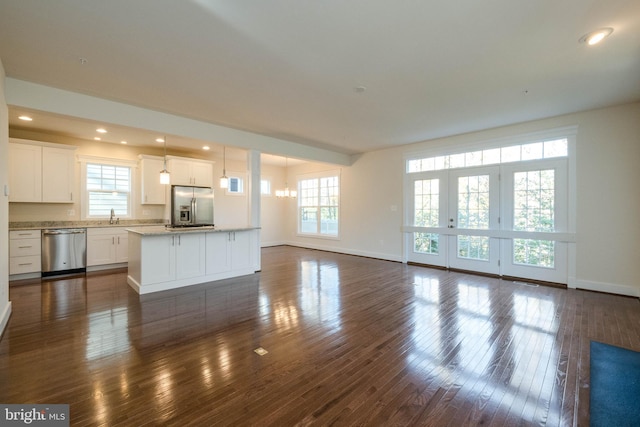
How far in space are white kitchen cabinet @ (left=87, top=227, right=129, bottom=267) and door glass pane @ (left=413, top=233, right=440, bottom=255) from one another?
6751 millimetres

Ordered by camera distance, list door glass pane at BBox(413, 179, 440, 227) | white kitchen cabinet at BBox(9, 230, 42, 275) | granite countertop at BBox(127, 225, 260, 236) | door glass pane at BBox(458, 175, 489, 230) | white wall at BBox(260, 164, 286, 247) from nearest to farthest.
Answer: granite countertop at BBox(127, 225, 260, 236), white kitchen cabinet at BBox(9, 230, 42, 275), door glass pane at BBox(458, 175, 489, 230), door glass pane at BBox(413, 179, 440, 227), white wall at BBox(260, 164, 286, 247)

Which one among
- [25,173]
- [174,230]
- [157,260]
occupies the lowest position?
[157,260]

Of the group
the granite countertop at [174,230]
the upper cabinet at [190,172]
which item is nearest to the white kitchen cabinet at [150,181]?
the upper cabinet at [190,172]

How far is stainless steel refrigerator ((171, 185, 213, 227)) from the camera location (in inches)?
259

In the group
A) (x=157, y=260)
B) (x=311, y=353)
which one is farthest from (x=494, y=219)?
(x=157, y=260)

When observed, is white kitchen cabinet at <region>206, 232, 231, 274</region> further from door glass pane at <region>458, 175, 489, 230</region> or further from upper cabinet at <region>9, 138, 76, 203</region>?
door glass pane at <region>458, 175, 489, 230</region>

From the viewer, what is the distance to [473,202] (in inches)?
228

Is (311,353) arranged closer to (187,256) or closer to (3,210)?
(187,256)

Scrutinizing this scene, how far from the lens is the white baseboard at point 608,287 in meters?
4.20

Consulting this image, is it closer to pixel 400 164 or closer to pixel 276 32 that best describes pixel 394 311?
pixel 276 32

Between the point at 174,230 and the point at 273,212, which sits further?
the point at 273,212

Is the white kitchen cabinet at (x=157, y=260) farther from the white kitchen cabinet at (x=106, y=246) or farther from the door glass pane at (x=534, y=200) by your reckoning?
the door glass pane at (x=534, y=200)

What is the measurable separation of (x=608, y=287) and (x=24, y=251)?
1010 centimetres

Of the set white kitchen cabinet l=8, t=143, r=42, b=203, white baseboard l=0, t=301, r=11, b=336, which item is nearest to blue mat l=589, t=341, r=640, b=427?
white baseboard l=0, t=301, r=11, b=336
